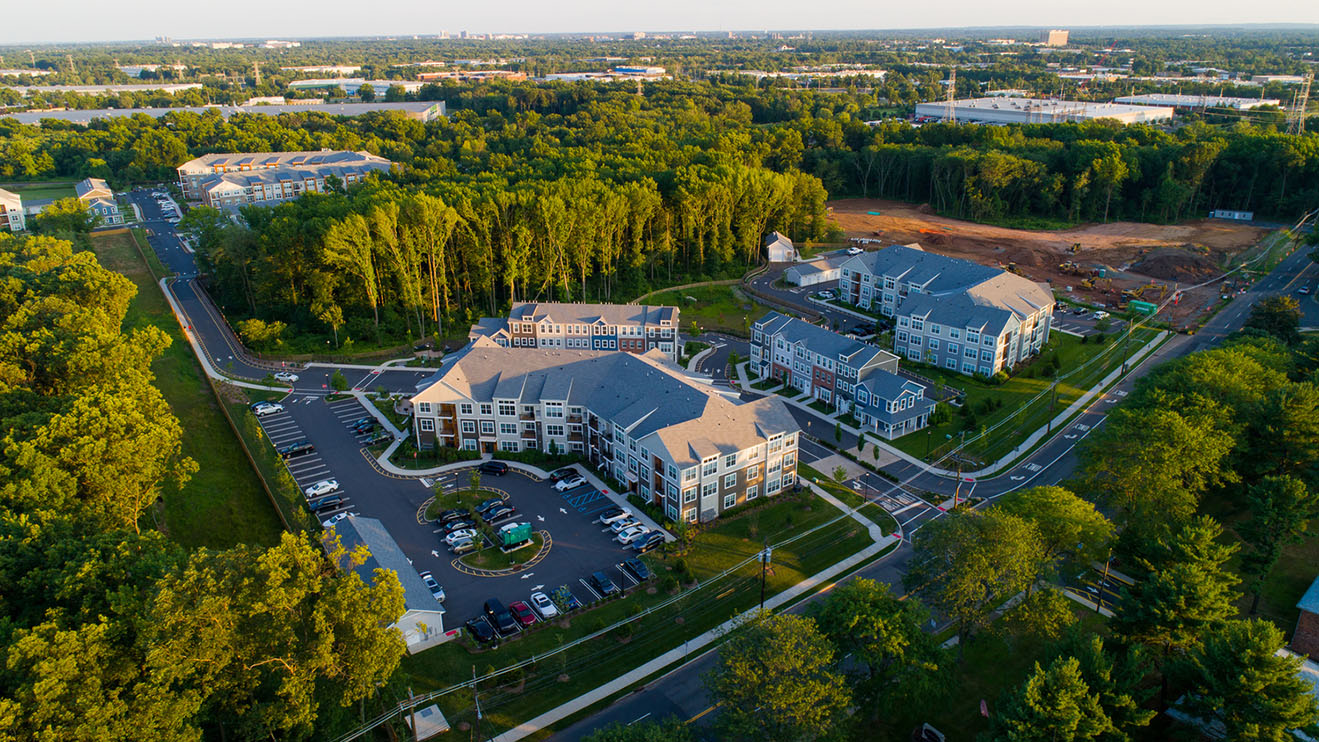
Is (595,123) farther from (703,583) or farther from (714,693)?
(714,693)

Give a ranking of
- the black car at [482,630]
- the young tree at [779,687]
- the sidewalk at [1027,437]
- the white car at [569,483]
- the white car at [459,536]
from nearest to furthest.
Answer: the young tree at [779,687], the black car at [482,630], the white car at [459,536], the white car at [569,483], the sidewalk at [1027,437]

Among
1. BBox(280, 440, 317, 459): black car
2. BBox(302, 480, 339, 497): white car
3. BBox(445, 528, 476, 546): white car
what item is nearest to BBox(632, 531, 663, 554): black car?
BBox(445, 528, 476, 546): white car

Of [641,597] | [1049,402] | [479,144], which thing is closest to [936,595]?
[641,597]

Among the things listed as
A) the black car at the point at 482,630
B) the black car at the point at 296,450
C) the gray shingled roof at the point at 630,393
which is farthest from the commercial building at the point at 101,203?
the black car at the point at 482,630

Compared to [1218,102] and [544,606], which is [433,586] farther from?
[1218,102]

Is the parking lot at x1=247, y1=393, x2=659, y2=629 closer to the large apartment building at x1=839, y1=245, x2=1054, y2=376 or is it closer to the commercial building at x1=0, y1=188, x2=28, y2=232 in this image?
the large apartment building at x1=839, y1=245, x2=1054, y2=376

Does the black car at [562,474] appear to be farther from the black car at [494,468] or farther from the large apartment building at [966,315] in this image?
the large apartment building at [966,315]
